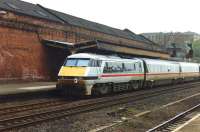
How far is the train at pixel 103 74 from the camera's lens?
2359 cm

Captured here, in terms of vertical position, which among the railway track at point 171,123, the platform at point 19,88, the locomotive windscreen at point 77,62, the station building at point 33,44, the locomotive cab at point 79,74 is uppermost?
the station building at point 33,44

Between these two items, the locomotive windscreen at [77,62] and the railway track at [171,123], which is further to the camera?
the locomotive windscreen at [77,62]

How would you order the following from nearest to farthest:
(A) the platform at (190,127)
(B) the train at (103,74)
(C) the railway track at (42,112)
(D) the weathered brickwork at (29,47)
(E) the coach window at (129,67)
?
(A) the platform at (190,127) → (C) the railway track at (42,112) → (B) the train at (103,74) → (E) the coach window at (129,67) → (D) the weathered brickwork at (29,47)

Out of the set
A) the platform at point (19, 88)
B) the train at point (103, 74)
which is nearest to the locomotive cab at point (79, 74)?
the train at point (103, 74)

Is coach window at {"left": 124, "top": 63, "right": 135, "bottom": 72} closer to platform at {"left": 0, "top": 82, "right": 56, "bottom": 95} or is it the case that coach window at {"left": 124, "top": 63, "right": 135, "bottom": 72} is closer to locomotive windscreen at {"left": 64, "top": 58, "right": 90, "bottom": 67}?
locomotive windscreen at {"left": 64, "top": 58, "right": 90, "bottom": 67}

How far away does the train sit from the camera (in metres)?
23.6

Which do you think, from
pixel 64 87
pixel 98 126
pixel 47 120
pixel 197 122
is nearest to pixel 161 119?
pixel 197 122

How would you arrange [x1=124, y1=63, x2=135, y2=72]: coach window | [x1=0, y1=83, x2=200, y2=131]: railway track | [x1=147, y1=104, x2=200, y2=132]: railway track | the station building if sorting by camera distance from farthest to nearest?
the station building
[x1=124, y1=63, x2=135, y2=72]: coach window
[x1=0, y1=83, x2=200, y2=131]: railway track
[x1=147, y1=104, x2=200, y2=132]: railway track

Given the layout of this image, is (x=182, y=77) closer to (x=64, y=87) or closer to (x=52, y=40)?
Result: (x=52, y=40)

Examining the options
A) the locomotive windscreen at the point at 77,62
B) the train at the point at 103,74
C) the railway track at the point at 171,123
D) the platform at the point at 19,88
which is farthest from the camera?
the locomotive windscreen at the point at 77,62

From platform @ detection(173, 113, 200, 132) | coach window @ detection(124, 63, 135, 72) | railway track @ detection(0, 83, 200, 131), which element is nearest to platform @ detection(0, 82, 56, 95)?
railway track @ detection(0, 83, 200, 131)

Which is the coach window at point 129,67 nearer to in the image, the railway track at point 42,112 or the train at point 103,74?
the train at point 103,74

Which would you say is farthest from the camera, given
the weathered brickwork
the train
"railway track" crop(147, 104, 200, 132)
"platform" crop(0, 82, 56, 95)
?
the weathered brickwork

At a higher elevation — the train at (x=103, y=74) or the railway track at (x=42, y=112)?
the train at (x=103, y=74)
